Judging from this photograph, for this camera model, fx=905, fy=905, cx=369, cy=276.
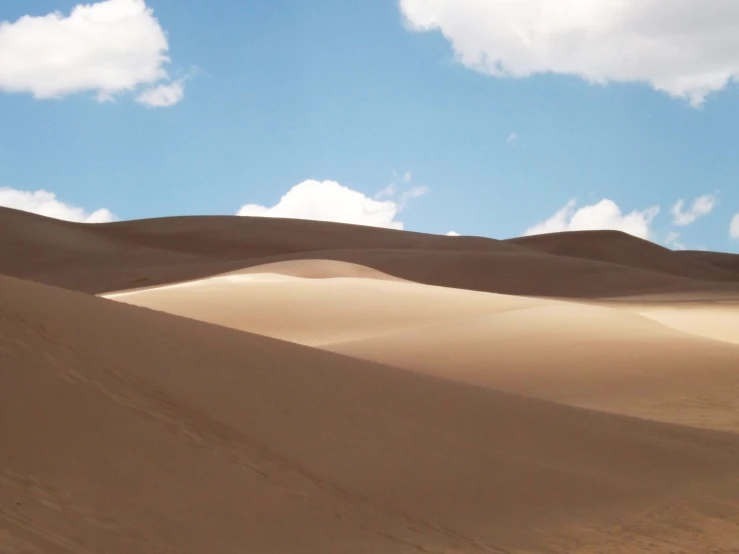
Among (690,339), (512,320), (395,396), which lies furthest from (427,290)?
(395,396)

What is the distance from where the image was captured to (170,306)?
1650cm

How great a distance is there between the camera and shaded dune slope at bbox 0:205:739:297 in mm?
33594

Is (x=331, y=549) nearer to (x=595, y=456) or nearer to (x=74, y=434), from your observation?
(x=74, y=434)

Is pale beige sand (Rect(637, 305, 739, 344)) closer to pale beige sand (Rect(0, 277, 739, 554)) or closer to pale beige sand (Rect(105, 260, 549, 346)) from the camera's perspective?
pale beige sand (Rect(105, 260, 549, 346))

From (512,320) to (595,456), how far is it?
7.66 metres

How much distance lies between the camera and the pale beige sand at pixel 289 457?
4.32 m

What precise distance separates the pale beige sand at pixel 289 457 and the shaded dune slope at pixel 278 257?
72.4 feet

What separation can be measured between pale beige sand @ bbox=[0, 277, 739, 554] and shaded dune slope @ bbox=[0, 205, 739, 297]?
22060 millimetres

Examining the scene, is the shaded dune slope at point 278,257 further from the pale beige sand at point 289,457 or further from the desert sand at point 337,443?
the pale beige sand at point 289,457

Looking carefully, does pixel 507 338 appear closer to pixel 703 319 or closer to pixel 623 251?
pixel 703 319

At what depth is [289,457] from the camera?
545 cm

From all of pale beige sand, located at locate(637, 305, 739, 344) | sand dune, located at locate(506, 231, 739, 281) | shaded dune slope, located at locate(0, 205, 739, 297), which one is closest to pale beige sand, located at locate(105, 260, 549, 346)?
pale beige sand, located at locate(637, 305, 739, 344)

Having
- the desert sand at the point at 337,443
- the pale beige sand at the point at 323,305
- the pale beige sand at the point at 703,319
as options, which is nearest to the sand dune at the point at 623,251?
the pale beige sand at the point at 703,319

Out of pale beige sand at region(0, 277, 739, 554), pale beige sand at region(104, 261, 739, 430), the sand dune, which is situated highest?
the sand dune
